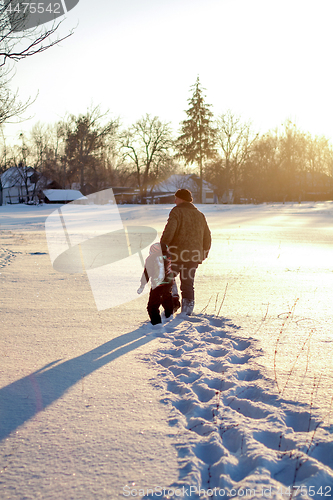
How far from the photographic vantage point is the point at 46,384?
122 inches

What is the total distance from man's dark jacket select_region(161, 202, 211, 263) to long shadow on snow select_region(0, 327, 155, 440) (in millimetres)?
1385

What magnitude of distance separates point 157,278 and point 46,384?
191cm

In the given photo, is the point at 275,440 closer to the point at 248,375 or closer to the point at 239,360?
the point at 248,375

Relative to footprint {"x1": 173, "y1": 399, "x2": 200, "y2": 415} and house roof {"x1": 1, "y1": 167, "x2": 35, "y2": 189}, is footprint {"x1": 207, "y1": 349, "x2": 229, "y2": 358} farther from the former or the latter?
house roof {"x1": 1, "y1": 167, "x2": 35, "y2": 189}

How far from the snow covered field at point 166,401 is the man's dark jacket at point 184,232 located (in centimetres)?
88

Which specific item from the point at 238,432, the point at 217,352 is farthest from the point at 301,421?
the point at 217,352

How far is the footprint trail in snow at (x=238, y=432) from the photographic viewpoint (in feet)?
6.52

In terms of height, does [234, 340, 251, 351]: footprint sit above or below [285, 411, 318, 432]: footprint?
above

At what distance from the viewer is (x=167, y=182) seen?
73.9 m

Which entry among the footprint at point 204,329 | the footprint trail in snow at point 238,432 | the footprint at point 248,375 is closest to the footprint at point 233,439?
the footprint trail in snow at point 238,432

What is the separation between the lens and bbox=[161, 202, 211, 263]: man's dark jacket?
16.0 feet

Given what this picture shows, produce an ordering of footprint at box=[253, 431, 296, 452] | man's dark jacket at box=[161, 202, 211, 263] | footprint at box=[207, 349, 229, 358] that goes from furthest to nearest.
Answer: man's dark jacket at box=[161, 202, 211, 263], footprint at box=[207, 349, 229, 358], footprint at box=[253, 431, 296, 452]

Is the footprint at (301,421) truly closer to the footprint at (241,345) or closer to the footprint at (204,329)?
the footprint at (241,345)

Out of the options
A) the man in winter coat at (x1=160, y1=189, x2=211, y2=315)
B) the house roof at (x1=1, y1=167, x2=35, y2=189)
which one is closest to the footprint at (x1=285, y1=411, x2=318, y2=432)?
the man in winter coat at (x1=160, y1=189, x2=211, y2=315)
